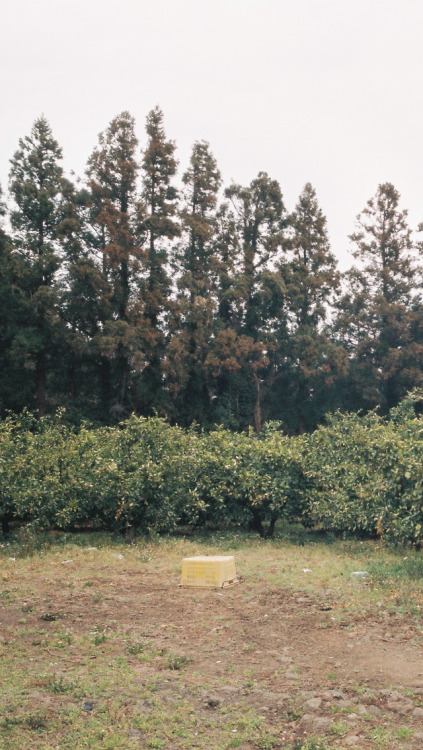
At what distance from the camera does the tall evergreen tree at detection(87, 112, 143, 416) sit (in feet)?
89.4

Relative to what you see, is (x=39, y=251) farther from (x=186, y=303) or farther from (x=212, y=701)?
(x=212, y=701)

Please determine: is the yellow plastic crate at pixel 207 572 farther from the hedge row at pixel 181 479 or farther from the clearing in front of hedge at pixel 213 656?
the hedge row at pixel 181 479

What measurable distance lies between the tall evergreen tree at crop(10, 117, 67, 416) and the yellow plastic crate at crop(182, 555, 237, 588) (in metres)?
17.4

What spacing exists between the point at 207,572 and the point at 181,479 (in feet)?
15.5

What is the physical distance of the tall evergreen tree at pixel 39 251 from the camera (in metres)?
26.2

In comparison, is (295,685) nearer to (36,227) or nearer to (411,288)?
(36,227)

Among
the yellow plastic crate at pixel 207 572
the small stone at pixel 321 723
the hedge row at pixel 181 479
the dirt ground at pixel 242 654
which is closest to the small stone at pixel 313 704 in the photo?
the dirt ground at pixel 242 654

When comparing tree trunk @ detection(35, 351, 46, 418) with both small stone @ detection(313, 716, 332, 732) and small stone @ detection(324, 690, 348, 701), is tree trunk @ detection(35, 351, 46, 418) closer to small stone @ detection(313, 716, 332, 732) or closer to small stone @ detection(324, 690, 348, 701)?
small stone @ detection(324, 690, 348, 701)

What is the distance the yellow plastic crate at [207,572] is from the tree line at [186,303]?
17.6 meters

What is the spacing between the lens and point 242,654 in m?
6.33

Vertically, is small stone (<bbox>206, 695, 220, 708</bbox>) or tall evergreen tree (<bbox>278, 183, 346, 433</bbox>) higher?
tall evergreen tree (<bbox>278, 183, 346, 433</bbox>)

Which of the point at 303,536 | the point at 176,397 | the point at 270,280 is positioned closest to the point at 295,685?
the point at 303,536

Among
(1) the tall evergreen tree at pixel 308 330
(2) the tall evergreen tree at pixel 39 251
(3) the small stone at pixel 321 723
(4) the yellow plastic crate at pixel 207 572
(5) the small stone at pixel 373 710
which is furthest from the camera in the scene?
(1) the tall evergreen tree at pixel 308 330

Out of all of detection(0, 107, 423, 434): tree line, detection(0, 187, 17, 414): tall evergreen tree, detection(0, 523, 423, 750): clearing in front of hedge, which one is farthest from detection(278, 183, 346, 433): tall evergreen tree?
detection(0, 523, 423, 750): clearing in front of hedge
